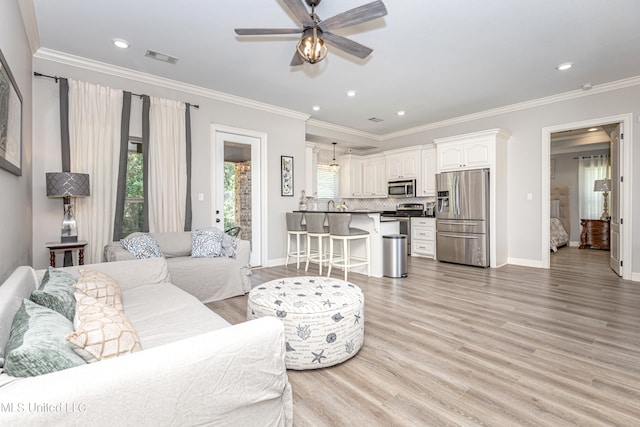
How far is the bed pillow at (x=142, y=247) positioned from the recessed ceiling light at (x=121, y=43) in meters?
2.07

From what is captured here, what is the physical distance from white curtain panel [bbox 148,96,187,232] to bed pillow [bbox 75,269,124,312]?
6.94 ft

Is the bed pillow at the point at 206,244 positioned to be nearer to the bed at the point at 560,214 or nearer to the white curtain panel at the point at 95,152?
the white curtain panel at the point at 95,152

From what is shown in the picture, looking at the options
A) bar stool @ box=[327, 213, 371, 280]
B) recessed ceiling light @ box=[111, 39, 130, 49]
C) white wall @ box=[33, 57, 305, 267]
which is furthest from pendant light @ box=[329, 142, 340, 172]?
recessed ceiling light @ box=[111, 39, 130, 49]

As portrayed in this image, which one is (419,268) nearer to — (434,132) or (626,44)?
(434,132)

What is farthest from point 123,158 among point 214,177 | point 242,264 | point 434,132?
point 434,132

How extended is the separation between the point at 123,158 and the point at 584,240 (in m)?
9.87

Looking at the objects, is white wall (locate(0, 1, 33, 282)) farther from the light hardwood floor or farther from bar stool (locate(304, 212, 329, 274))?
bar stool (locate(304, 212, 329, 274))

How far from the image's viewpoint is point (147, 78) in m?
4.03

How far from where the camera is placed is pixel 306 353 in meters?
2.04

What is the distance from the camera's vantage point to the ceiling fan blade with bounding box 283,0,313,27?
2.14 m

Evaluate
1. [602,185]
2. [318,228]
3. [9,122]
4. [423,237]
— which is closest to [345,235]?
[318,228]

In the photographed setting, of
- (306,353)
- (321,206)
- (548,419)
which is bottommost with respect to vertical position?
(548,419)

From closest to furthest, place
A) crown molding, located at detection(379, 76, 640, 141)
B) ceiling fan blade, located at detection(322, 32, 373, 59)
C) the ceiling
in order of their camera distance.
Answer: ceiling fan blade, located at detection(322, 32, 373, 59) → the ceiling → crown molding, located at detection(379, 76, 640, 141)

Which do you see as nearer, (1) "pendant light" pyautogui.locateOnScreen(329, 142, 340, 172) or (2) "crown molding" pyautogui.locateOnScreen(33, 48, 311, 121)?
(2) "crown molding" pyautogui.locateOnScreen(33, 48, 311, 121)
